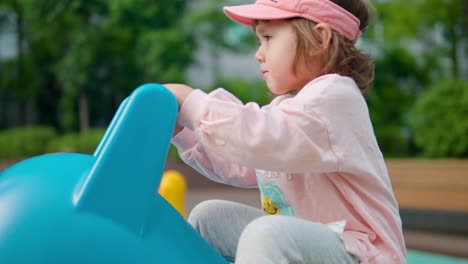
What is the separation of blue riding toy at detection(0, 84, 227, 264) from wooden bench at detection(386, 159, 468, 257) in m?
3.54

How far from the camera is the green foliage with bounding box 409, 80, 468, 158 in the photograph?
5.44 meters

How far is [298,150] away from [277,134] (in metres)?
0.05

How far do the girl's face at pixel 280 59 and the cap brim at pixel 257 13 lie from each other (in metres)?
0.02

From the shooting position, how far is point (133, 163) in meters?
1.02

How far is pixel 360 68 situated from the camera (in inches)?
51.3

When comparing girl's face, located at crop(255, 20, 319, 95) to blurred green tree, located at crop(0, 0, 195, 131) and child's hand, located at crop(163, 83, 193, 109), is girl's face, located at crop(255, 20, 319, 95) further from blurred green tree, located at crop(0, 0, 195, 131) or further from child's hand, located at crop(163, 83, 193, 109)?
blurred green tree, located at crop(0, 0, 195, 131)

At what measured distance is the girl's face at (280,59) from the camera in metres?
1.25

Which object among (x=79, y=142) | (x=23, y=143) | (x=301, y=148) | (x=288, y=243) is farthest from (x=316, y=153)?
(x=23, y=143)

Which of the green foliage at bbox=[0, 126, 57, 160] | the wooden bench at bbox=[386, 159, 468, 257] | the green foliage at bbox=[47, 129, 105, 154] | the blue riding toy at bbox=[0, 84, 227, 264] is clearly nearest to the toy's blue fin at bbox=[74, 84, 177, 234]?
the blue riding toy at bbox=[0, 84, 227, 264]

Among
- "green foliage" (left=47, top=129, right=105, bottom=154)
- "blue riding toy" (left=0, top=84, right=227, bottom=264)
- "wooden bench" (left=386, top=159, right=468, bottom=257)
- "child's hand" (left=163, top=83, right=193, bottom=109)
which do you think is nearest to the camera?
"blue riding toy" (left=0, top=84, right=227, bottom=264)

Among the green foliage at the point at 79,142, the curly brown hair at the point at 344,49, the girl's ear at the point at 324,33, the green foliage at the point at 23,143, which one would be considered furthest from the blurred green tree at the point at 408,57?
the girl's ear at the point at 324,33

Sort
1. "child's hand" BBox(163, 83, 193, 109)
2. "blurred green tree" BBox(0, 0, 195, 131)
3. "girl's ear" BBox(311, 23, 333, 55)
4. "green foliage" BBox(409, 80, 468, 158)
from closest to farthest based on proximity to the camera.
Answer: "child's hand" BBox(163, 83, 193, 109) < "girl's ear" BBox(311, 23, 333, 55) < "green foliage" BBox(409, 80, 468, 158) < "blurred green tree" BBox(0, 0, 195, 131)

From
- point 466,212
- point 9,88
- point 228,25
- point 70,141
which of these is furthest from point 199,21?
point 466,212

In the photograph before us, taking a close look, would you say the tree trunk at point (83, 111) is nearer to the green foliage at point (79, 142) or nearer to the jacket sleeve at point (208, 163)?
the green foliage at point (79, 142)
